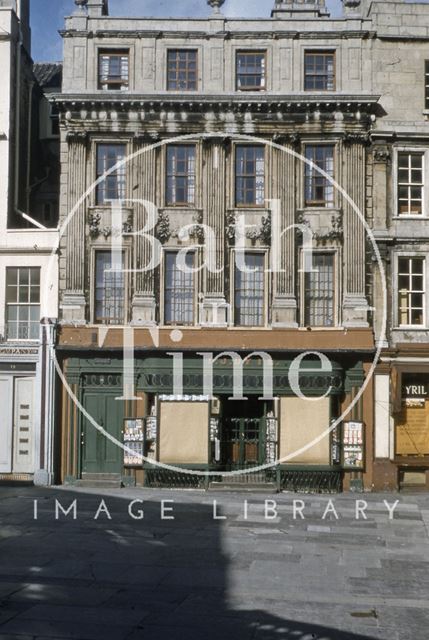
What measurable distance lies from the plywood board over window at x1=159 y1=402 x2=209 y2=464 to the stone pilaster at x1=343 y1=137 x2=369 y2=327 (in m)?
5.36

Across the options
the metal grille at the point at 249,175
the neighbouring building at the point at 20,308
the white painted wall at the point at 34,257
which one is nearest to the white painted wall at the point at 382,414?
the metal grille at the point at 249,175

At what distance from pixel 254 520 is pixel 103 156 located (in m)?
13.2

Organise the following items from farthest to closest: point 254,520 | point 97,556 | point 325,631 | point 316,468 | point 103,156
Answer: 1. point 103,156
2. point 316,468
3. point 254,520
4. point 97,556
5. point 325,631

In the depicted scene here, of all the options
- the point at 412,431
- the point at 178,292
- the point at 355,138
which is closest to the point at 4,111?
the point at 178,292

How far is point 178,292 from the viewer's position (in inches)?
1150

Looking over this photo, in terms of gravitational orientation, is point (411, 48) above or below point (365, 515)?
above

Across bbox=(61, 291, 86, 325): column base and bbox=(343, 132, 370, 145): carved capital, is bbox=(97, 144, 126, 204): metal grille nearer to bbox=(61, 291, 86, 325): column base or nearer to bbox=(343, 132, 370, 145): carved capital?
bbox=(61, 291, 86, 325): column base

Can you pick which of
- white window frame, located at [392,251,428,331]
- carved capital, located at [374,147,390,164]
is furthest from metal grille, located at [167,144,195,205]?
white window frame, located at [392,251,428,331]

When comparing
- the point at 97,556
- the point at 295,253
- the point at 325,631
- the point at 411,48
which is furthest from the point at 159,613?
the point at 411,48

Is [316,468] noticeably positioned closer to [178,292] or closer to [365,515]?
[365,515]

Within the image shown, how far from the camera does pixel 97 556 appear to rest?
17.6m

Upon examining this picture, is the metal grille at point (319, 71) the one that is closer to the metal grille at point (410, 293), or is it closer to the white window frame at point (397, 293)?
the white window frame at point (397, 293)

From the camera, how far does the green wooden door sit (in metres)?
28.7

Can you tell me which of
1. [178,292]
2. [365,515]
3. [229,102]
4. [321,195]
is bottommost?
[365,515]
